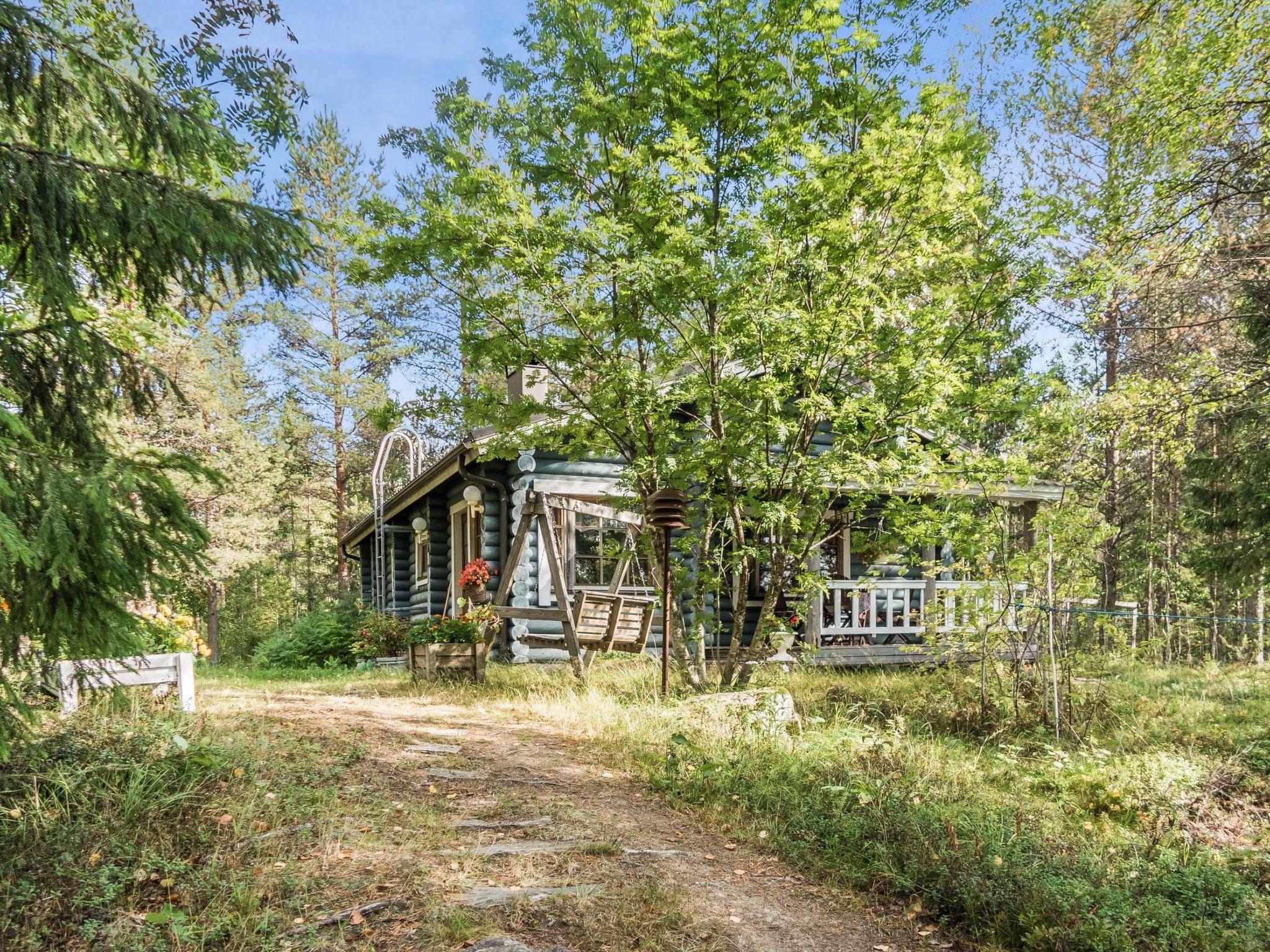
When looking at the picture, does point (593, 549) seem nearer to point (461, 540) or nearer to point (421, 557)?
point (461, 540)

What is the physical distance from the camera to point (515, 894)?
130 inches

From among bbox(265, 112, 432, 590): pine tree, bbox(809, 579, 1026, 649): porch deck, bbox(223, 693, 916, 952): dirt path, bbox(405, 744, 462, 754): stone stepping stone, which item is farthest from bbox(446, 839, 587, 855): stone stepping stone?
bbox(265, 112, 432, 590): pine tree

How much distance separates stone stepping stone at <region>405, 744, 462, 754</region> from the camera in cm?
565

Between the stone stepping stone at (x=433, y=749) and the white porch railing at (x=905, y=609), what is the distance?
148 inches

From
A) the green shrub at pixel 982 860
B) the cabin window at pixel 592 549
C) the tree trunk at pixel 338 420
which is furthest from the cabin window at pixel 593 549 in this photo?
the tree trunk at pixel 338 420

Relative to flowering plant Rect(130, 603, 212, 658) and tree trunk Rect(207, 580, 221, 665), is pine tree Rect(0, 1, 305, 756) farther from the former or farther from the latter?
tree trunk Rect(207, 580, 221, 665)

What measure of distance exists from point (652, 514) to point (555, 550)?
1610 millimetres

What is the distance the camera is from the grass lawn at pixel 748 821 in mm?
3074

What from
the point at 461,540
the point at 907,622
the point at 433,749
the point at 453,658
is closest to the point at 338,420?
the point at 461,540

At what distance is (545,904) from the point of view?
127 inches

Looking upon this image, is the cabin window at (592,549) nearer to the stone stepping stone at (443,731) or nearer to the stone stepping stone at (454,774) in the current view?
the stone stepping stone at (443,731)

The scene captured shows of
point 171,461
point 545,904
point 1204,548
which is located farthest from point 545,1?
point 1204,548

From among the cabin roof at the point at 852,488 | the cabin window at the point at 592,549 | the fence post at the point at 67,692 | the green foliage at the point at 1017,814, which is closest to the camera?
the green foliage at the point at 1017,814

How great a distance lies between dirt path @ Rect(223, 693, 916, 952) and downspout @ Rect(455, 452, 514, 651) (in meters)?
4.86
